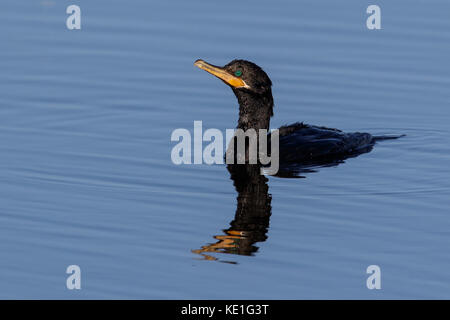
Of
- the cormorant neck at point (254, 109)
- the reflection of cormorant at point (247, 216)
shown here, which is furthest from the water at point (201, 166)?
the cormorant neck at point (254, 109)

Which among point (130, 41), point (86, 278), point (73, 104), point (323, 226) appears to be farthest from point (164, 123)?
A: point (86, 278)

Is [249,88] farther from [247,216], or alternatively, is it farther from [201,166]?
[247,216]

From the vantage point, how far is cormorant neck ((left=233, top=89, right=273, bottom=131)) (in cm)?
1316

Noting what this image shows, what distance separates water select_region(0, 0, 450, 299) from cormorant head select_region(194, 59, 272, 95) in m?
1.12

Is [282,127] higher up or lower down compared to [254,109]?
lower down

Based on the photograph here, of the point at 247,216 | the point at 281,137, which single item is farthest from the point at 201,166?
the point at 247,216

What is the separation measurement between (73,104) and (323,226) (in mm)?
5325

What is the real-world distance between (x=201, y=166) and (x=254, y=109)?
1.14m

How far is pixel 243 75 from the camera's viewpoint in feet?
42.6

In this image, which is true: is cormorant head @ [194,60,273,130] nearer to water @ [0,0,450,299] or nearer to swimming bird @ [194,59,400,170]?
swimming bird @ [194,59,400,170]

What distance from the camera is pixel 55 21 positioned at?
686 inches

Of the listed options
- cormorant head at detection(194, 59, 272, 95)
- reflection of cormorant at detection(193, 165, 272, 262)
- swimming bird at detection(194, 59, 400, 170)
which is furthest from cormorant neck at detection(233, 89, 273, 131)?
reflection of cormorant at detection(193, 165, 272, 262)

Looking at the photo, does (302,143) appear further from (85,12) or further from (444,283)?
(85,12)

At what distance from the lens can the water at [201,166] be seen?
9234mm
